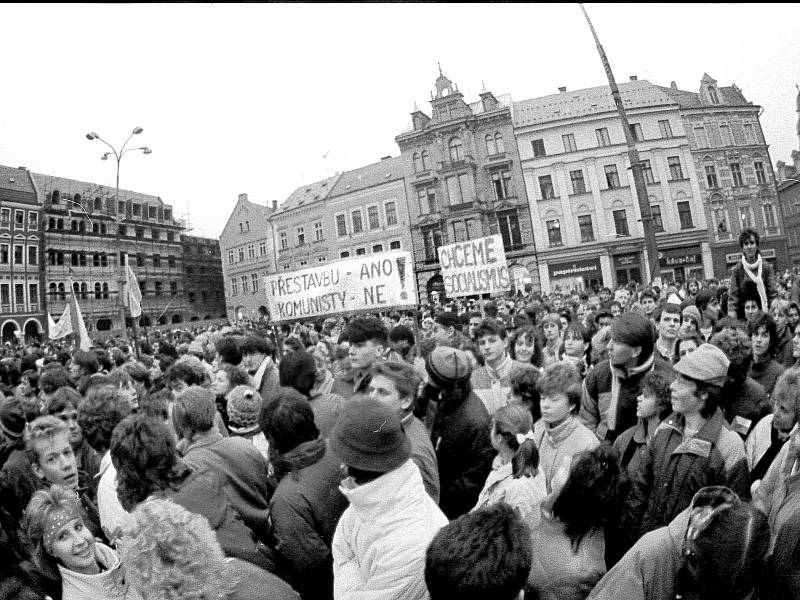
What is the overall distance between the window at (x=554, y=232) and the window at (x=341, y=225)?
56.0ft

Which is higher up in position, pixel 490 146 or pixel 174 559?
pixel 490 146

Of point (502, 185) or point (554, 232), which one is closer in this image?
point (554, 232)

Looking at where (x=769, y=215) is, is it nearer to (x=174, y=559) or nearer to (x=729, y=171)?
(x=729, y=171)

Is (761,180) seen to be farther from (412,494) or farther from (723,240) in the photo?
(412,494)

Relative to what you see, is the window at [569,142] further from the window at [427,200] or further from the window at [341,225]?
the window at [341,225]

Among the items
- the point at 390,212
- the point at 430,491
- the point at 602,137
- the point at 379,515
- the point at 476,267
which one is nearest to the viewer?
the point at 379,515

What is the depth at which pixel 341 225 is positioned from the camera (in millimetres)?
50438

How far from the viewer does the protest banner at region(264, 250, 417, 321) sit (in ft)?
30.2

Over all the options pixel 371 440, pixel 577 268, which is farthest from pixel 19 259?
pixel 371 440

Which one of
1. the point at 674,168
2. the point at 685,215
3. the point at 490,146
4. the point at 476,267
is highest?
the point at 490,146

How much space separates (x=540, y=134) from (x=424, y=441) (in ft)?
143

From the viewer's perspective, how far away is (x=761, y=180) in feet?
150

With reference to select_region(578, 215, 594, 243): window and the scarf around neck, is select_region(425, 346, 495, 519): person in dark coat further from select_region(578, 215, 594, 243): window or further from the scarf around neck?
select_region(578, 215, 594, 243): window

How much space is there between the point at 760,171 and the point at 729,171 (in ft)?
11.1
